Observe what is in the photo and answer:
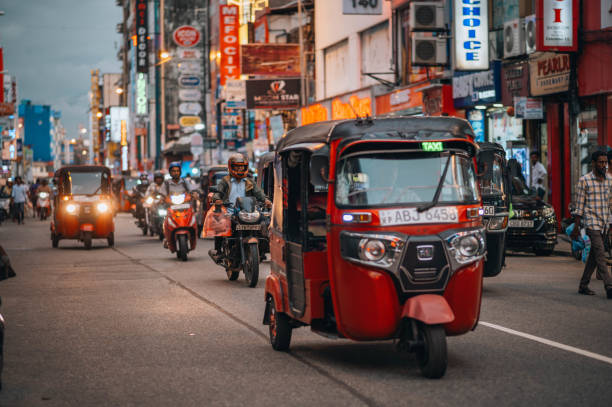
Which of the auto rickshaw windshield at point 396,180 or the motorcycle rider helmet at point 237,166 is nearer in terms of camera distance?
the auto rickshaw windshield at point 396,180

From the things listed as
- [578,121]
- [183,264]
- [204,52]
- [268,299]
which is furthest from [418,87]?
[204,52]

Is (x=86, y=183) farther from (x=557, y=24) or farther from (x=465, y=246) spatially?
(x=465, y=246)

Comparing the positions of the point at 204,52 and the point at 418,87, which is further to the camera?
the point at 204,52

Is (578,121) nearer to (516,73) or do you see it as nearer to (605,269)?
(516,73)

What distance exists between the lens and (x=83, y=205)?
2478cm

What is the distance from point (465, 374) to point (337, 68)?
34.9 m

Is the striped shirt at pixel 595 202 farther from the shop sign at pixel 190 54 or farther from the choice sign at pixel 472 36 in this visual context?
the shop sign at pixel 190 54

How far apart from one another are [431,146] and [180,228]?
41.5ft

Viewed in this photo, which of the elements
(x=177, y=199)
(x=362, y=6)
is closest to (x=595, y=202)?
(x=177, y=199)

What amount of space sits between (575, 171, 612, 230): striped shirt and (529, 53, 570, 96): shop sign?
39.6ft

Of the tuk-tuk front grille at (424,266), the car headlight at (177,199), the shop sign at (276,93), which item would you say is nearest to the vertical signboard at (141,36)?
the shop sign at (276,93)

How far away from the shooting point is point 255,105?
46.0 meters

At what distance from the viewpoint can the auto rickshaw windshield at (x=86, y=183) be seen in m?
25.3

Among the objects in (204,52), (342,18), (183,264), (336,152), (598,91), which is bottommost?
(183,264)
